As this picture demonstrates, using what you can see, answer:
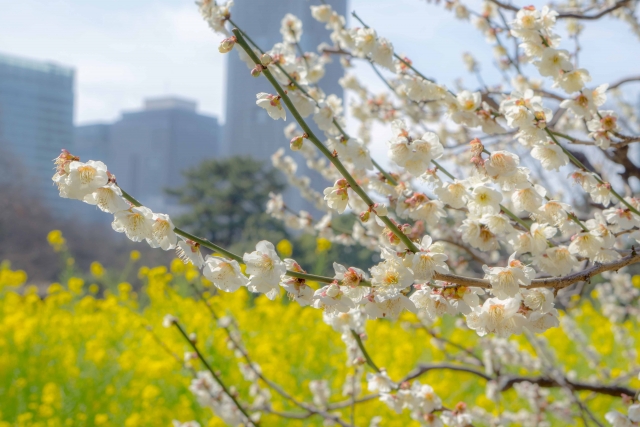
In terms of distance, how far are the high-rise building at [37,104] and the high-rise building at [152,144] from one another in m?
3.31

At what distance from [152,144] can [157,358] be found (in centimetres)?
4284

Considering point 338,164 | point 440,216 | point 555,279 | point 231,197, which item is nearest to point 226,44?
point 338,164

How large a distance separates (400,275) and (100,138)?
46498 millimetres

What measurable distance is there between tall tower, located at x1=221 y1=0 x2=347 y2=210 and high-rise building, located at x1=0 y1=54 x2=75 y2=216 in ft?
55.7

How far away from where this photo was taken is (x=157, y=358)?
3.19 meters

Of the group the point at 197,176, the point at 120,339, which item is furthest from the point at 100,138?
the point at 120,339

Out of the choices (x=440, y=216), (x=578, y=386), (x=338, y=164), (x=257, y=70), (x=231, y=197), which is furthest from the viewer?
(x=231, y=197)

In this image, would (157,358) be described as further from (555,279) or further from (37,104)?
(37,104)

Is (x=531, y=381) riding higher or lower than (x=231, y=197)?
lower

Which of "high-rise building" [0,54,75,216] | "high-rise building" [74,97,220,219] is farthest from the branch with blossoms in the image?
"high-rise building" [74,97,220,219]

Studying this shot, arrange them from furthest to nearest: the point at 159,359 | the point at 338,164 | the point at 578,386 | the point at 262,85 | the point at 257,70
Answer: the point at 262,85 < the point at 159,359 < the point at 578,386 < the point at 257,70 < the point at 338,164

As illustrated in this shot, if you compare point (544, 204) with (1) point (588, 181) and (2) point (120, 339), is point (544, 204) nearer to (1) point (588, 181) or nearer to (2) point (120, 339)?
(1) point (588, 181)

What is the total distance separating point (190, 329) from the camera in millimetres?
3396

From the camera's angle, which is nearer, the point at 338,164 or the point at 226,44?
the point at 338,164
